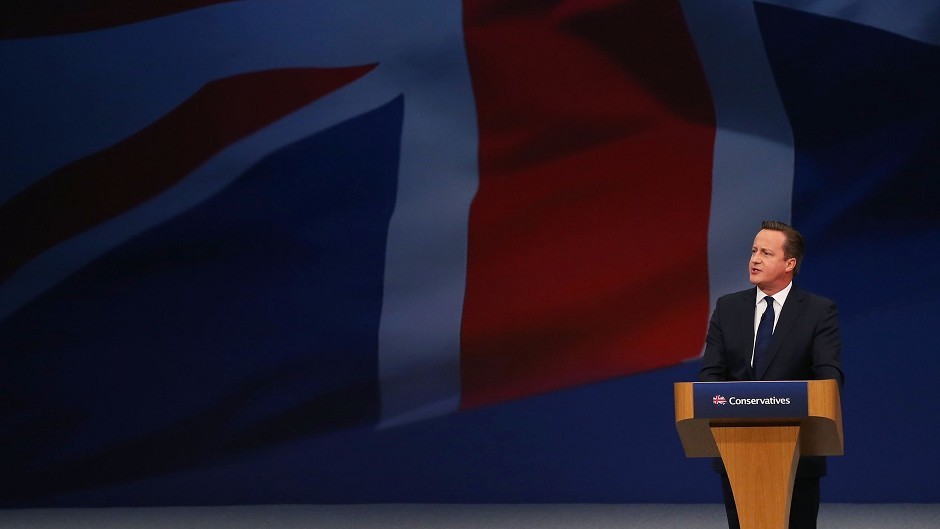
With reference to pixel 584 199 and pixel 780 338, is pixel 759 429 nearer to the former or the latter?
pixel 780 338

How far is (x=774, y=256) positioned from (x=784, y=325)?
0.18m

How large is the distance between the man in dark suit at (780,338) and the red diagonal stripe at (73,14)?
4.29 m

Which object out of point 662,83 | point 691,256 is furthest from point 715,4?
point 691,256

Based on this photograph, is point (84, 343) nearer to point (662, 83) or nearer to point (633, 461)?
point (633, 461)

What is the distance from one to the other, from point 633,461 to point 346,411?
1.54 meters

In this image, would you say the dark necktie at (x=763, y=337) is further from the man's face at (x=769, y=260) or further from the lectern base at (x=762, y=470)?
the lectern base at (x=762, y=470)

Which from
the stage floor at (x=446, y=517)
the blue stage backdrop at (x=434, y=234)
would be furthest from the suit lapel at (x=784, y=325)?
the blue stage backdrop at (x=434, y=234)

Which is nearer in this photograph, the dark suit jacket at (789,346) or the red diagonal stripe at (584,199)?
the dark suit jacket at (789,346)

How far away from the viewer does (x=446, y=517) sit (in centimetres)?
555

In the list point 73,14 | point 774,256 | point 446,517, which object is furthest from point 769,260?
point 73,14

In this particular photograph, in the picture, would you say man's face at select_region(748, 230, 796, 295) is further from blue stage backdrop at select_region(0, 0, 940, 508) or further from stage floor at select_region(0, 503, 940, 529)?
blue stage backdrop at select_region(0, 0, 940, 508)

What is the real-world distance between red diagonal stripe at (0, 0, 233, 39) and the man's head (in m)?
4.28

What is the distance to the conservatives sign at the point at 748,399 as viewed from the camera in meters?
2.60

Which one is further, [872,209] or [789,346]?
[872,209]
